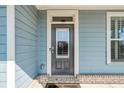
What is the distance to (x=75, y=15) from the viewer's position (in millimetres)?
8305

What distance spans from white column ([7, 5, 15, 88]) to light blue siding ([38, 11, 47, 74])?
3.66 metres

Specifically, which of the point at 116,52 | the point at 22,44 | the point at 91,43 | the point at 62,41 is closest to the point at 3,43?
the point at 22,44

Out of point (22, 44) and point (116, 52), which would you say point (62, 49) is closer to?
point (116, 52)

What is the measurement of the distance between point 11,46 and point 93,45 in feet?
13.8

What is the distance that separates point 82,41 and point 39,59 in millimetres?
1640

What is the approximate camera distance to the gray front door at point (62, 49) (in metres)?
8.48

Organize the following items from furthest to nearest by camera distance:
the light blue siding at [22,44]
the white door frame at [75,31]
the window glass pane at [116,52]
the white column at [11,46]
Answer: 1. the window glass pane at [116,52]
2. the white door frame at [75,31]
3. the light blue siding at [22,44]
4. the white column at [11,46]

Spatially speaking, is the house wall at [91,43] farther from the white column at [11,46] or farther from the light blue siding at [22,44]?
the white column at [11,46]

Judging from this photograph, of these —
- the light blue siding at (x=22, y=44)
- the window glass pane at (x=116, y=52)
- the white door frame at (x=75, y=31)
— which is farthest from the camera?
the window glass pane at (x=116, y=52)

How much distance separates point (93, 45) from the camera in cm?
843

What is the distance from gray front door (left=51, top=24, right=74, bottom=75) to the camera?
8484 mm

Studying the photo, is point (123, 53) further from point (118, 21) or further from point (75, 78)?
point (75, 78)

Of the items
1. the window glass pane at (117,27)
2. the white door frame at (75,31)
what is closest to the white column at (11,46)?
the white door frame at (75,31)

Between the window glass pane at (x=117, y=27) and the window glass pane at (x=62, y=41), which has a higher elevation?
the window glass pane at (x=117, y=27)
